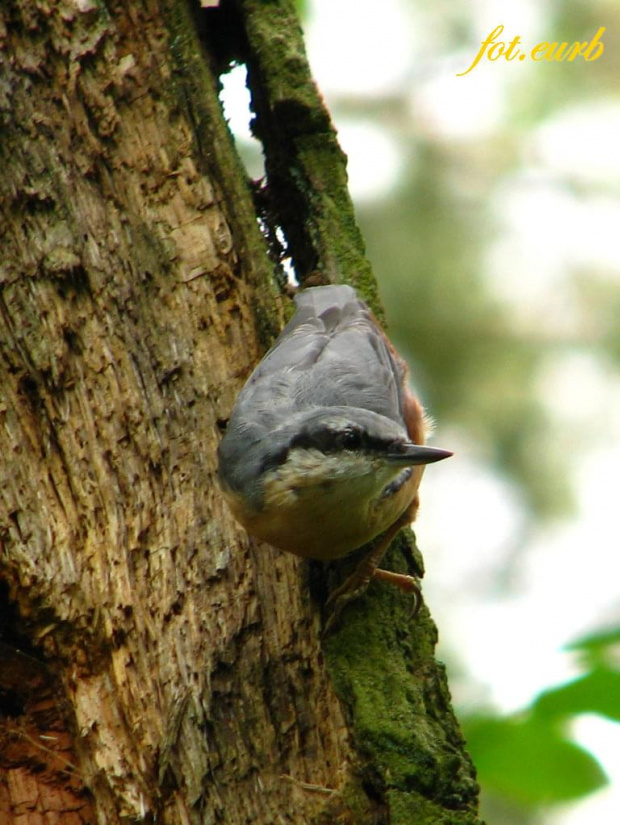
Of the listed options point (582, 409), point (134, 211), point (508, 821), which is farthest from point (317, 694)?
point (582, 409)

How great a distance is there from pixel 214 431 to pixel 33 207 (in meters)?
0.88

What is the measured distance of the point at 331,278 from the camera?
11.3 ft

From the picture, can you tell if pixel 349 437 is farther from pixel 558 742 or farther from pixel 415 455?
pixel 558 742

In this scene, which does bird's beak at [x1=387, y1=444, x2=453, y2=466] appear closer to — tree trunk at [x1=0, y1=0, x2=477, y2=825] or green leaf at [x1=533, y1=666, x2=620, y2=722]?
tree trunk at [x1=0, y1=0, x2=477, y2=825]

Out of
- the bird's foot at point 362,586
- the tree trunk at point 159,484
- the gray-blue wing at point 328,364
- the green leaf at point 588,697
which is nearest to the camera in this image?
the green leaf at point 588,697

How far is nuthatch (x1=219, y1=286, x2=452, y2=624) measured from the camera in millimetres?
2775

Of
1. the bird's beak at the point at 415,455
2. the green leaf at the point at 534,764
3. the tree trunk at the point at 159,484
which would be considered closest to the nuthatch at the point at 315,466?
the bird's beak at the point at 415,455

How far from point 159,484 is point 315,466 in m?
0.45

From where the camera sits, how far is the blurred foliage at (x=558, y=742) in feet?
6.67

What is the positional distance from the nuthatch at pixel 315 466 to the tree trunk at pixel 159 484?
0.42 ft

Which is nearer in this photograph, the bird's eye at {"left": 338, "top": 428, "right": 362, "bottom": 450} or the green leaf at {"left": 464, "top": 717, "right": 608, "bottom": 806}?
the green leaf at {"left": 464, "top": 717, "right": 608, "bottom": 806}

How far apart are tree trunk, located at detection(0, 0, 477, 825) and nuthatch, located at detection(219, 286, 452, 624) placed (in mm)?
127

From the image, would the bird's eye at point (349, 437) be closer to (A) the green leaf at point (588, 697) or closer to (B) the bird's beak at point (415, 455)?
(B) the bird's beak at point (415, 455)

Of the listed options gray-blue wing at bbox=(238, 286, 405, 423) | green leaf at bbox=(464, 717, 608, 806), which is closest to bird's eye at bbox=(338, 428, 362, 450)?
gray-blue wing at bbox=(238, 286, 405, 423)
